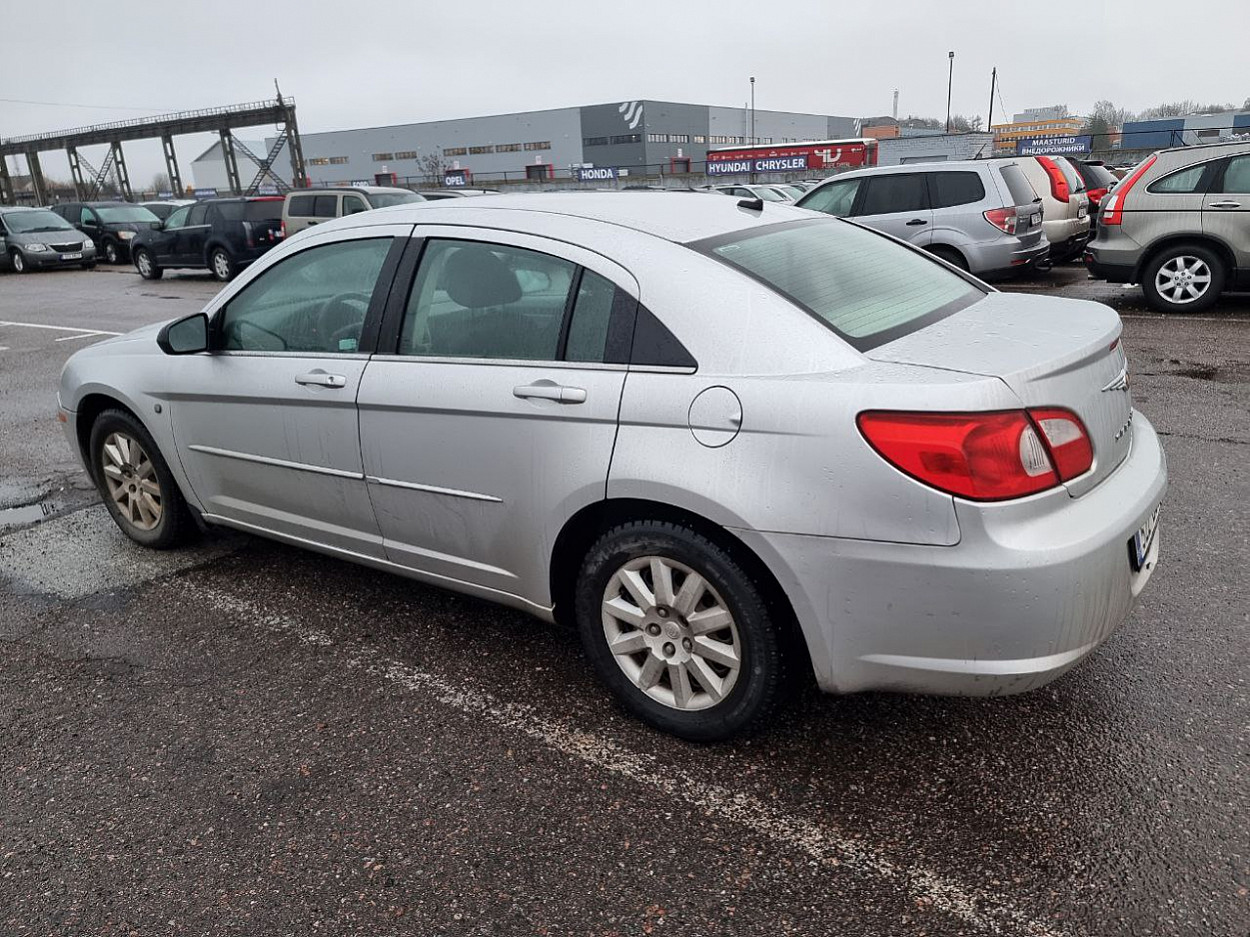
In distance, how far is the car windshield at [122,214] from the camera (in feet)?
79.6

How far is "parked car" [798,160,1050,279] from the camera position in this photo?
35.1 ft

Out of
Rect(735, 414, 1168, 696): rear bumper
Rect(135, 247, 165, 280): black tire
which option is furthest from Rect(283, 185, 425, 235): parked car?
Rect(735, 414, 1168, 696): rear bumper

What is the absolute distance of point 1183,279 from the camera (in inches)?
→ 384

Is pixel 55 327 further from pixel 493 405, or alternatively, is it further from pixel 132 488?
pixel 493 405

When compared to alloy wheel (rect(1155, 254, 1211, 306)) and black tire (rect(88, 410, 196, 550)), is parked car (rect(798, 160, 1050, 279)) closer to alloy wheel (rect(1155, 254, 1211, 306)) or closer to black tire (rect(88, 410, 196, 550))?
alloy wheel (rect(1155, 254, 1211, 306))

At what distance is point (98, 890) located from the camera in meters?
2.38

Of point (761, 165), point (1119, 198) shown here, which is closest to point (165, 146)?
point (761, 165)

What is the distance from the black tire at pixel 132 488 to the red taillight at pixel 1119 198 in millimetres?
9324

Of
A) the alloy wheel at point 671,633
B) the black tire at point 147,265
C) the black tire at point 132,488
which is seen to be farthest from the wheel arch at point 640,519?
the black tire at point 147,265

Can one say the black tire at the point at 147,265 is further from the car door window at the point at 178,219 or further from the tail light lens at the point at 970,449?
the tail light lens at the point at 970,449

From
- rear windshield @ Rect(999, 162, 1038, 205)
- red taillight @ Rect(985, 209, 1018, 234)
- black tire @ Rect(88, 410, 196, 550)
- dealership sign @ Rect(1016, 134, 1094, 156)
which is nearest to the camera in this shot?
black tire @ Rect(88, 410, 196, 550)

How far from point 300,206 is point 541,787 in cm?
1684

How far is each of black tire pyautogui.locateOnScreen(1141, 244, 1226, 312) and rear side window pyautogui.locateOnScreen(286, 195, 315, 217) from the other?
13845 mm

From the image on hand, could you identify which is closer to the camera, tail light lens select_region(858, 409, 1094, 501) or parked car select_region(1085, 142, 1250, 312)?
tail light lens select_region(858, 409, 1094, 501)
